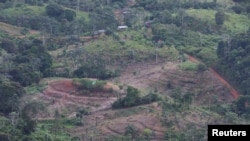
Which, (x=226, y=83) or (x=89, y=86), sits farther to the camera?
(x=226, y=83)

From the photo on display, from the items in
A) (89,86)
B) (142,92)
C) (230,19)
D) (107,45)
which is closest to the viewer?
(89,86)

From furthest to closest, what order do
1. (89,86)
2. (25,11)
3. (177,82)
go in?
(25,11)
(177,82)
(89,86)

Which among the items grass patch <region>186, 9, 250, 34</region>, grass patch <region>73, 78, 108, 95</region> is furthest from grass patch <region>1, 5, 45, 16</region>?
grass patch <region>73, 78, 108, 95</region>

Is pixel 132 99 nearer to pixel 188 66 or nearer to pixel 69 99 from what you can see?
pixel 69 99

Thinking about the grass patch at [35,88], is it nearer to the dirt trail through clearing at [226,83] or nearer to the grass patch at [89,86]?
the grass patch at [89,86]

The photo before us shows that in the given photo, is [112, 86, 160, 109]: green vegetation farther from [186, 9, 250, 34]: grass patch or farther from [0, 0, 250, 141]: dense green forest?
[186, 9, 250, 34]: grass patch

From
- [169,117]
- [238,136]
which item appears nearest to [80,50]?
[169,117]

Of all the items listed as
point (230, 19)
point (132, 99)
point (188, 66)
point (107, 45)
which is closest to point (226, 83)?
point (188, 66)

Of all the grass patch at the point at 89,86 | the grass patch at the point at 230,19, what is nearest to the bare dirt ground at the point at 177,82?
the grass patch at the point at 89,86

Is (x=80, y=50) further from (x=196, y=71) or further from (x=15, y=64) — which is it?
(x=196, y=71)
